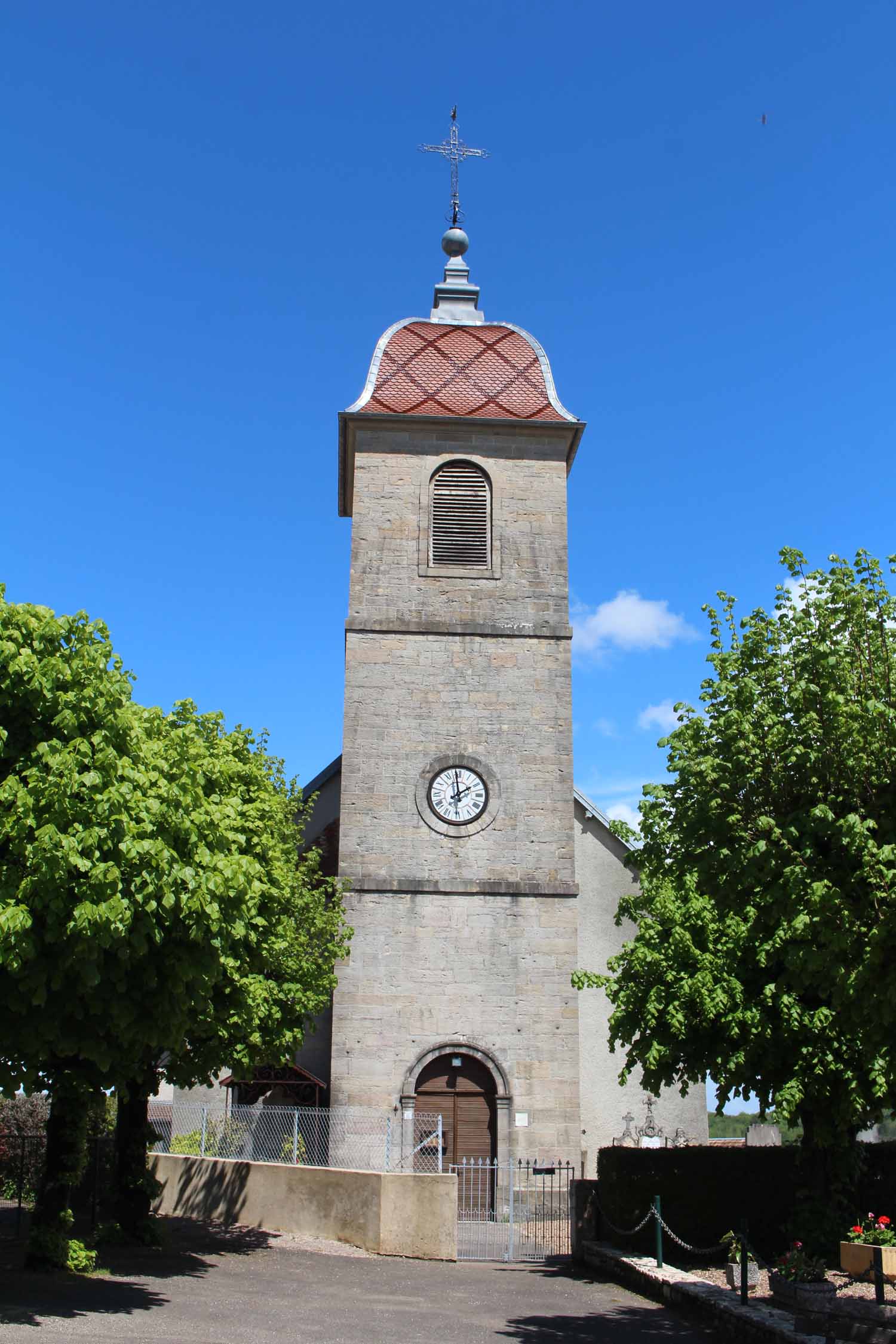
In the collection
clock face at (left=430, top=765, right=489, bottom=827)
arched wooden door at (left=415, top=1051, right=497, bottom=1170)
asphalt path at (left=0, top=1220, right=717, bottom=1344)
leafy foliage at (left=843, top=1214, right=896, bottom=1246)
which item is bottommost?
asphalt path at (left=0, top=1220, right=717, bottom=1344)

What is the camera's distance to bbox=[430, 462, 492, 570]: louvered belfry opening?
23.8m

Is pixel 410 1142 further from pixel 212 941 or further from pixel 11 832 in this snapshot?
pixel 11 832

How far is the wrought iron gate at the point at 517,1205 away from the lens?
18750mm

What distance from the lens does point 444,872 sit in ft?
71.0

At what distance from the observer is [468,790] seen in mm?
22203

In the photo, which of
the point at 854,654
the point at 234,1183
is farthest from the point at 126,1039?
the point at 234,1183

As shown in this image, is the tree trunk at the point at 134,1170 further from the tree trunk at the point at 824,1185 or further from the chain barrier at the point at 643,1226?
the tree trunk at the point at 824,1185

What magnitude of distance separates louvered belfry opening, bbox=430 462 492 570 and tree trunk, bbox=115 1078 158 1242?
37.1 ft

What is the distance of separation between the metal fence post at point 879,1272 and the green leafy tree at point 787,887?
1.36m

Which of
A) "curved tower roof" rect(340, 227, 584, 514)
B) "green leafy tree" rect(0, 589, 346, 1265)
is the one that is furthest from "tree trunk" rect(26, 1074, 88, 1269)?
"curved tower roof" rect(340, 227, 584, 514)

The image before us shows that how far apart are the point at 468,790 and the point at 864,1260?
11991mm

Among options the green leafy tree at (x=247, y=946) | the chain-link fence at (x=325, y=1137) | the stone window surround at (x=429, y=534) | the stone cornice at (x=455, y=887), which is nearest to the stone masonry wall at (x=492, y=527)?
the stone window surround at (x=429, y=534)

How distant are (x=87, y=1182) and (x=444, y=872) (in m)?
8.14

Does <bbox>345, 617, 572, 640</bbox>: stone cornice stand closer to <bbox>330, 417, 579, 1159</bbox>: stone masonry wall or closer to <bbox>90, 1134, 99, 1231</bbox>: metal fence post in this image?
<bbox>330, 417, 579, 1159</bbox>: stone masonry wall
